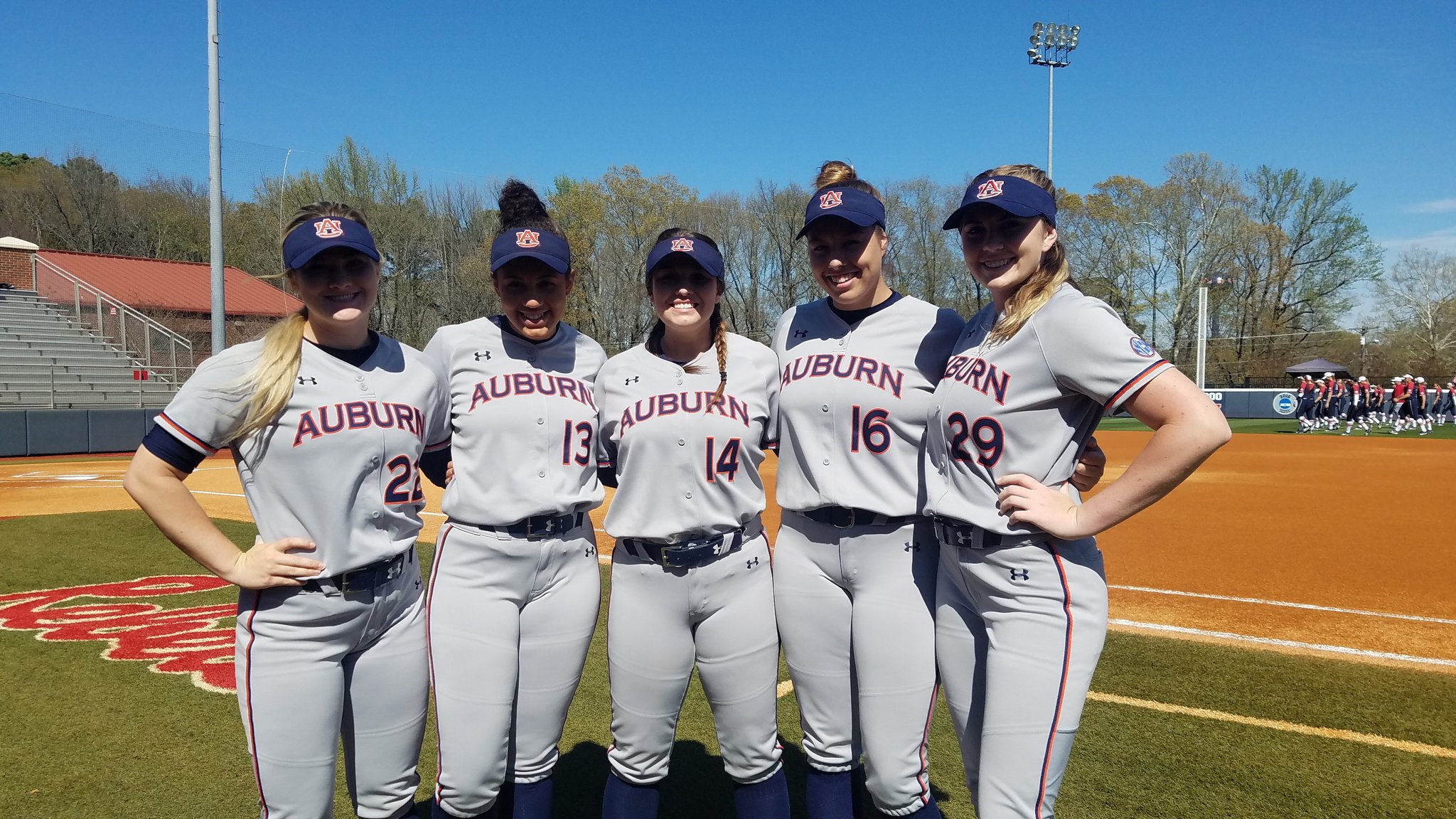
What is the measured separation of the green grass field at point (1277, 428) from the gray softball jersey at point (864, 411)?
21.3 metres

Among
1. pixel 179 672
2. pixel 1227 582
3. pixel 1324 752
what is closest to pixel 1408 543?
pixel 1227 582

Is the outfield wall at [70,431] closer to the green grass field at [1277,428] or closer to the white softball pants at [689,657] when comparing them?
the white softball pants at [689,657]

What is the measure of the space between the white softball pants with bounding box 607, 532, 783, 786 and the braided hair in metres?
0.53

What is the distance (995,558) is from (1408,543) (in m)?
8.80

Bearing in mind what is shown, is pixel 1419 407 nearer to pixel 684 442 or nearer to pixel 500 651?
pixel 684 442

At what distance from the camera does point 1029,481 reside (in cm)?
222

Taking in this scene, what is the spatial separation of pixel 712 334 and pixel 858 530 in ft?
2.63

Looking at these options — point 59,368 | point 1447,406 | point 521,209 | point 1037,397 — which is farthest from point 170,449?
point 1447,406

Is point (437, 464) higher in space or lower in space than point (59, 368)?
lower

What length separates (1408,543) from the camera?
8695 millimetres

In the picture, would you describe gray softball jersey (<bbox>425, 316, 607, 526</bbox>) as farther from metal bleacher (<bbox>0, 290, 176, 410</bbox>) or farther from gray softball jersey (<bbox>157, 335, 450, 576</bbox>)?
metal bleacher (<bbox>0, 290, 176, 410</bbox>)

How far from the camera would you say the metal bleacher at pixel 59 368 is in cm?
1941

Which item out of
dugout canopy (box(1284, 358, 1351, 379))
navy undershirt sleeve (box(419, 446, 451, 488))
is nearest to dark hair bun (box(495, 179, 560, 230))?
navy undershirt sleeve (box(419, 446, 451, 488))

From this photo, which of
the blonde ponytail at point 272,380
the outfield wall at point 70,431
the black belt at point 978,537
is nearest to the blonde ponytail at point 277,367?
the blonde ponytail at point 272,380
